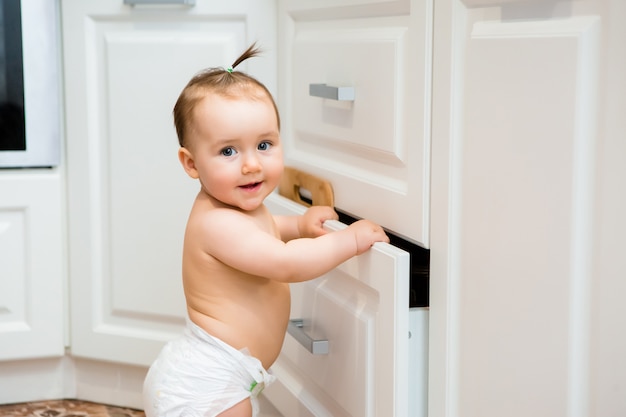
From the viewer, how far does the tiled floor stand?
171 cm

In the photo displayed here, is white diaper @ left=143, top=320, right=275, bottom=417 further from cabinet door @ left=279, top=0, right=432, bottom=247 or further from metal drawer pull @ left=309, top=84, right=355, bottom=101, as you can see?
metal drawer pull @ left=309, top=84, right=355, bottom=101

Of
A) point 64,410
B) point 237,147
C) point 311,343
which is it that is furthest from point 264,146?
point 64,410

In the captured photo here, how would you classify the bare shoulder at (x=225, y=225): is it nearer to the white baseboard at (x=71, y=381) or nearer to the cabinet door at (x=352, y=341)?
the cabinet door at (x=352, y=341)

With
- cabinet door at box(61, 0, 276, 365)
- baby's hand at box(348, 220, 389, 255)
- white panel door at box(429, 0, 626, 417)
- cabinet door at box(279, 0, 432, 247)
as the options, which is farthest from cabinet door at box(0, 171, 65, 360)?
white panel door at box(429, 0, 626, 417)

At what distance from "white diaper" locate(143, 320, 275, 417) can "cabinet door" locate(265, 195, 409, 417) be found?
0.10 m

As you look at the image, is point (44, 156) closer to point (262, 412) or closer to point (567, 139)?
point (262, 412)

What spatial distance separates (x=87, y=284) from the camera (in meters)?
1.72

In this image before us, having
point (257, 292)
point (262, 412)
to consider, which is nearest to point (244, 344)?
point (257, 292)

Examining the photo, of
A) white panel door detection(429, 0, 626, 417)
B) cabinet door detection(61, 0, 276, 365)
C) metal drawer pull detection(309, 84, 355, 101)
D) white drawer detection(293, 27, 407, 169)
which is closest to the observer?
white panel door detection(429, 0, 626, 417)

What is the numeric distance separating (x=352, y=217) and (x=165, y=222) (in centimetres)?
46

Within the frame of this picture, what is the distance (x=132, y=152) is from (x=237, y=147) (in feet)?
1.75

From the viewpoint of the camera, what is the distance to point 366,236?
1.12m

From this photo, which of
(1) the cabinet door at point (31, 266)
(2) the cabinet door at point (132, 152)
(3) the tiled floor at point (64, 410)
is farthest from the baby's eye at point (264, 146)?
(3) the tiled floor at point (64, 410)

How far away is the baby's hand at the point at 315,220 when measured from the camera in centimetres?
128
